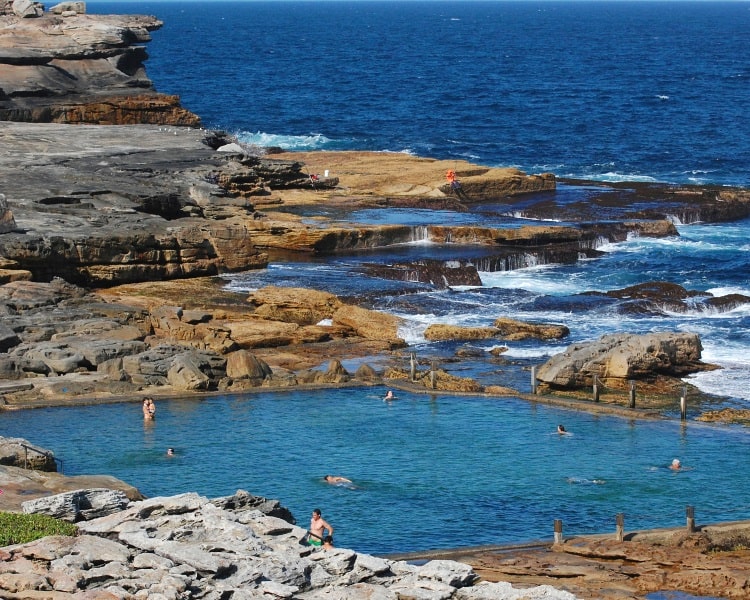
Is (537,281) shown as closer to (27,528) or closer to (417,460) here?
(417,460)

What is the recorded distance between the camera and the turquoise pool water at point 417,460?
36.8 m

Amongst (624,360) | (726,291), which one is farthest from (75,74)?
(624,360)

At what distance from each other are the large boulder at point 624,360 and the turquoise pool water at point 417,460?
2.96 m

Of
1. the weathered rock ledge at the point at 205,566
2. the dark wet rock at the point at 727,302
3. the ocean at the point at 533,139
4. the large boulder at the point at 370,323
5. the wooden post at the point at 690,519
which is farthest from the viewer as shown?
the dark wet rock at the point at 727,302

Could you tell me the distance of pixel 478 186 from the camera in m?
86.1

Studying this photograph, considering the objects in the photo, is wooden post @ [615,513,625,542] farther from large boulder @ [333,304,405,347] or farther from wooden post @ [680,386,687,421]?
large boulder @ [333,304,405,347]

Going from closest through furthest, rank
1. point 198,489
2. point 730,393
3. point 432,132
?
1. point 198,489
2. point 730,393
3. point 432,132

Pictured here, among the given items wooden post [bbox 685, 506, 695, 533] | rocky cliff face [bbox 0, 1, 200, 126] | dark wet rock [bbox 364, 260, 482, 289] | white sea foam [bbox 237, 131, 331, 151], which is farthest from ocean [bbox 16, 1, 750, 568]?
rocky cliff face [bbox 0, 1, 200, 126]

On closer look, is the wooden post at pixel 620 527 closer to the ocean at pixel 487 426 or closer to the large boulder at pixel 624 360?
the ocean at pixel 487 426

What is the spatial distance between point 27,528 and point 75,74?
76.1m

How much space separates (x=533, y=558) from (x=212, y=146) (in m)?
59.5

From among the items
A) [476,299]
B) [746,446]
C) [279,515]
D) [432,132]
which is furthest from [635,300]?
[432,132]

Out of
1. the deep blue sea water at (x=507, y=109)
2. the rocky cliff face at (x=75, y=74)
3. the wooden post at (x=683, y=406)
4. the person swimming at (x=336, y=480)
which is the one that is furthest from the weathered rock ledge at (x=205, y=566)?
the deep blue sea water at (x=507, y=109)

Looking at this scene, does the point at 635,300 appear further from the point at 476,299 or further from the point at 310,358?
the point at 310,358
